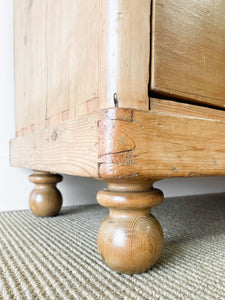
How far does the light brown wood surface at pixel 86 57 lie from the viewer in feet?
1.08

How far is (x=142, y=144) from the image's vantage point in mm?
329

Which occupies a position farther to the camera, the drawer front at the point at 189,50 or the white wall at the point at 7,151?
the white wall at the point at 7,151

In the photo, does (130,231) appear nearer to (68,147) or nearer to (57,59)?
(68,147)

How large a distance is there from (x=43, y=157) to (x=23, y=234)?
18cm

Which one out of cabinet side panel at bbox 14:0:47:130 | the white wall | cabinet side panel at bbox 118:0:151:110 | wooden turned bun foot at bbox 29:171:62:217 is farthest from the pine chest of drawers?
the white wall

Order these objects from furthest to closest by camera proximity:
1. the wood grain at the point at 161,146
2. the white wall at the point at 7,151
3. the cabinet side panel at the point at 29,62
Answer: the white wall at the point at 7,151
the cabinet side panel at the point at 29,62
the wood grain at the point at 161,146

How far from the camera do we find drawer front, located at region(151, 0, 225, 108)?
0.36 metres

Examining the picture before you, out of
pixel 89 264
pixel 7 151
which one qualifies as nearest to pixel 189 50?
pixel 89 264

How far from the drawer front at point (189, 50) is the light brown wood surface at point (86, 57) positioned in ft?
0.08

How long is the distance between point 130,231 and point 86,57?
247 mm

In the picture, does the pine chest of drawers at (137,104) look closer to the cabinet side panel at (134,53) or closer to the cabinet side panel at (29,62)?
the cabinet side panel at (134,53)

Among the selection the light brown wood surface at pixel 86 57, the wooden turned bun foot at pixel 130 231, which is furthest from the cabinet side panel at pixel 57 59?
the wooden turned bun foot at pixel 130 231

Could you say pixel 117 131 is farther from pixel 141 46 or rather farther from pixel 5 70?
pixel 5 70

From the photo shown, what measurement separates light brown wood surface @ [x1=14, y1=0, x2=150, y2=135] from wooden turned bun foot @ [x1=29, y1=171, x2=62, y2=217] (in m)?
0.14
